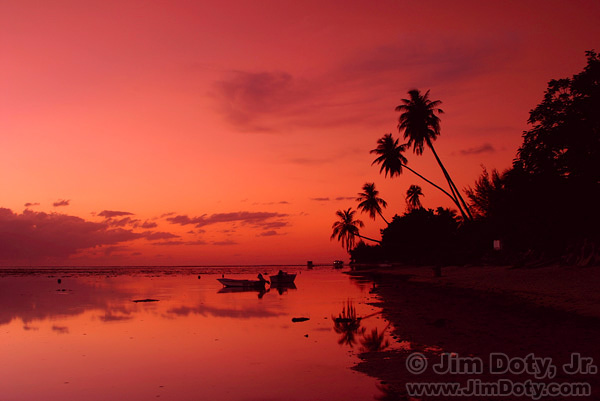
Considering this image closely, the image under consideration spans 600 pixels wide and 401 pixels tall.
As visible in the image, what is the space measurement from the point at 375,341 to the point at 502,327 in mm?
5009

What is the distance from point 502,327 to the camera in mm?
15648

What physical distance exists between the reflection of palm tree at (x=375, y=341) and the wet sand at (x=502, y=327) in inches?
19.7

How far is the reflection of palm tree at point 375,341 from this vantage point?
42.7 ft

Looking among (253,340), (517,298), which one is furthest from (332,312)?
(517,298)

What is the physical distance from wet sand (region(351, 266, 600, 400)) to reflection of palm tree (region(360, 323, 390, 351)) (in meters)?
0.50

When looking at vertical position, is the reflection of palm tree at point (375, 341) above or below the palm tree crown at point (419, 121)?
below

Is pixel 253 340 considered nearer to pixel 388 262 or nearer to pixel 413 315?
pixel 413 315

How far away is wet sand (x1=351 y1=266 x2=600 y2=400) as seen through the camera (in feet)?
31.8

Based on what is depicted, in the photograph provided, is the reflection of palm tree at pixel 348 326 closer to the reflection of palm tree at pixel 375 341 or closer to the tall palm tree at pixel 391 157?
the reflection of palm tree at pixel 375 341

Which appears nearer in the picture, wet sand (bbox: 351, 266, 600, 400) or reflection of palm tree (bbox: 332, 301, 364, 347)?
wet sand (bbox: 351, 266, 600, 400)

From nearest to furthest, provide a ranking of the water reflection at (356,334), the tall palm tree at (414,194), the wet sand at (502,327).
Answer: the wet sand at (502,327) → the water reflection at (356,334) → the tall palm tree at (414,194)

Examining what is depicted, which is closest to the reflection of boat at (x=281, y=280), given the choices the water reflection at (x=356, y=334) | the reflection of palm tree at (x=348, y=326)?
the reflection of palm tree at (x=348, y=326)

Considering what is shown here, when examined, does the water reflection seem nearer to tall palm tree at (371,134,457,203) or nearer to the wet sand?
the wet sand

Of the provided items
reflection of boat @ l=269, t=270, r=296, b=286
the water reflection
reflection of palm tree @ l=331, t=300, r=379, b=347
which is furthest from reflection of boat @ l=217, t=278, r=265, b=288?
the water reflection
